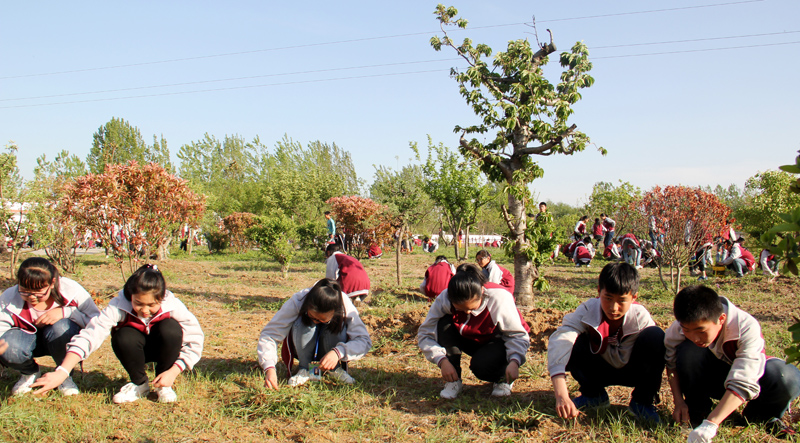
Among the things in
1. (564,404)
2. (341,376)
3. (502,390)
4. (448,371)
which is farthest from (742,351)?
(341,376)

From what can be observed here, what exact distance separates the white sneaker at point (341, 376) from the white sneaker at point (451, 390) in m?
0.64

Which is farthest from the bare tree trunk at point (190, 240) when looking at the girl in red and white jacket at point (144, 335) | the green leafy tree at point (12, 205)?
the girl in red and white jacket at point (144, 335)

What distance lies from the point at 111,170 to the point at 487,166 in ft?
16.9

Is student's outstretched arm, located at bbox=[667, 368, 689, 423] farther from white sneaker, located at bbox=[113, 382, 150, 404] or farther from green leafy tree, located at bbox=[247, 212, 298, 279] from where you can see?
green leafy tree, located at bbox=[247, 212, 298, 279]

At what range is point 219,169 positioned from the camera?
43656mm

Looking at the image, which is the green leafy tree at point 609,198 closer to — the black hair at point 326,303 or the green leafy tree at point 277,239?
the green leafy tree at point 277,239

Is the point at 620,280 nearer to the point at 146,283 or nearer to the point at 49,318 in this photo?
the point at 146,283

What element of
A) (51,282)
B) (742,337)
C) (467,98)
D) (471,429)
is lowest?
(471,429)

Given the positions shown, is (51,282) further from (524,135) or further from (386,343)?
(524,135)

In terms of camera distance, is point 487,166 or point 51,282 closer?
point 51,282

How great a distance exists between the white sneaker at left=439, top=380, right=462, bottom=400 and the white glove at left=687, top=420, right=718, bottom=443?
1425 millimetres

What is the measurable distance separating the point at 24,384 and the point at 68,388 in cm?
29

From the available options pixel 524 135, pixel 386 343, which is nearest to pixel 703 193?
pixel 524 135

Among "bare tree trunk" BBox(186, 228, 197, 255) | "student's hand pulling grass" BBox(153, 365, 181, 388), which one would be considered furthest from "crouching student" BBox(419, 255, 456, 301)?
"bare tree trunk" BBox(186, 228, 197, 255)
